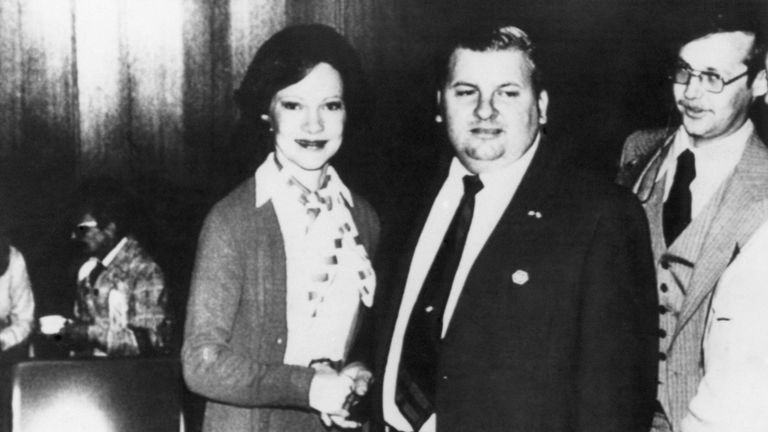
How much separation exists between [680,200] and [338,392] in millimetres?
825

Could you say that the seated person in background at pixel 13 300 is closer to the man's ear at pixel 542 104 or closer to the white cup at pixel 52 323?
the white cup at pixel 52 323

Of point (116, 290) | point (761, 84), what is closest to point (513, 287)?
point (761, 84)

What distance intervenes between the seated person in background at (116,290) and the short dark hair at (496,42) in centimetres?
157

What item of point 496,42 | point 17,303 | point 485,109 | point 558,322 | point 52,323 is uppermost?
point 496,42

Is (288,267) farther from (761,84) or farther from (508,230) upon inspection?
(761,84)

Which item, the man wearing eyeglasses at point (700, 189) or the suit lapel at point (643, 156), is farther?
the suit lapel at point (643, 156)

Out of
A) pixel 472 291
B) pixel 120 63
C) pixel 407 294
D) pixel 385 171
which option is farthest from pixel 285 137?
pixel 120 63

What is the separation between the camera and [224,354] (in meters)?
1.87

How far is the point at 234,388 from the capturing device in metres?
1.86

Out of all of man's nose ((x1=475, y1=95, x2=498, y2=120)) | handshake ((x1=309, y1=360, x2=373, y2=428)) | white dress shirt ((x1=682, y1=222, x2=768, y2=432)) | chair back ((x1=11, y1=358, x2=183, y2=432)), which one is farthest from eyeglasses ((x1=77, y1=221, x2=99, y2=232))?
white dress shirt ((x1=682, y1=222, x2=768, y2=432))

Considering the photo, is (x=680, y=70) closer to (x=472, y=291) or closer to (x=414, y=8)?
(x=472, y=291)

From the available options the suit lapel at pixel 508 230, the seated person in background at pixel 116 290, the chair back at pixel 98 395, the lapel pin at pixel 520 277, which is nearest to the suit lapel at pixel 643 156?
the suit lapel at pixel 508 230

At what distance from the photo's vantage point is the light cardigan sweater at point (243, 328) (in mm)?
1866

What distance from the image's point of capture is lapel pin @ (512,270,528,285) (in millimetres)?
1671
